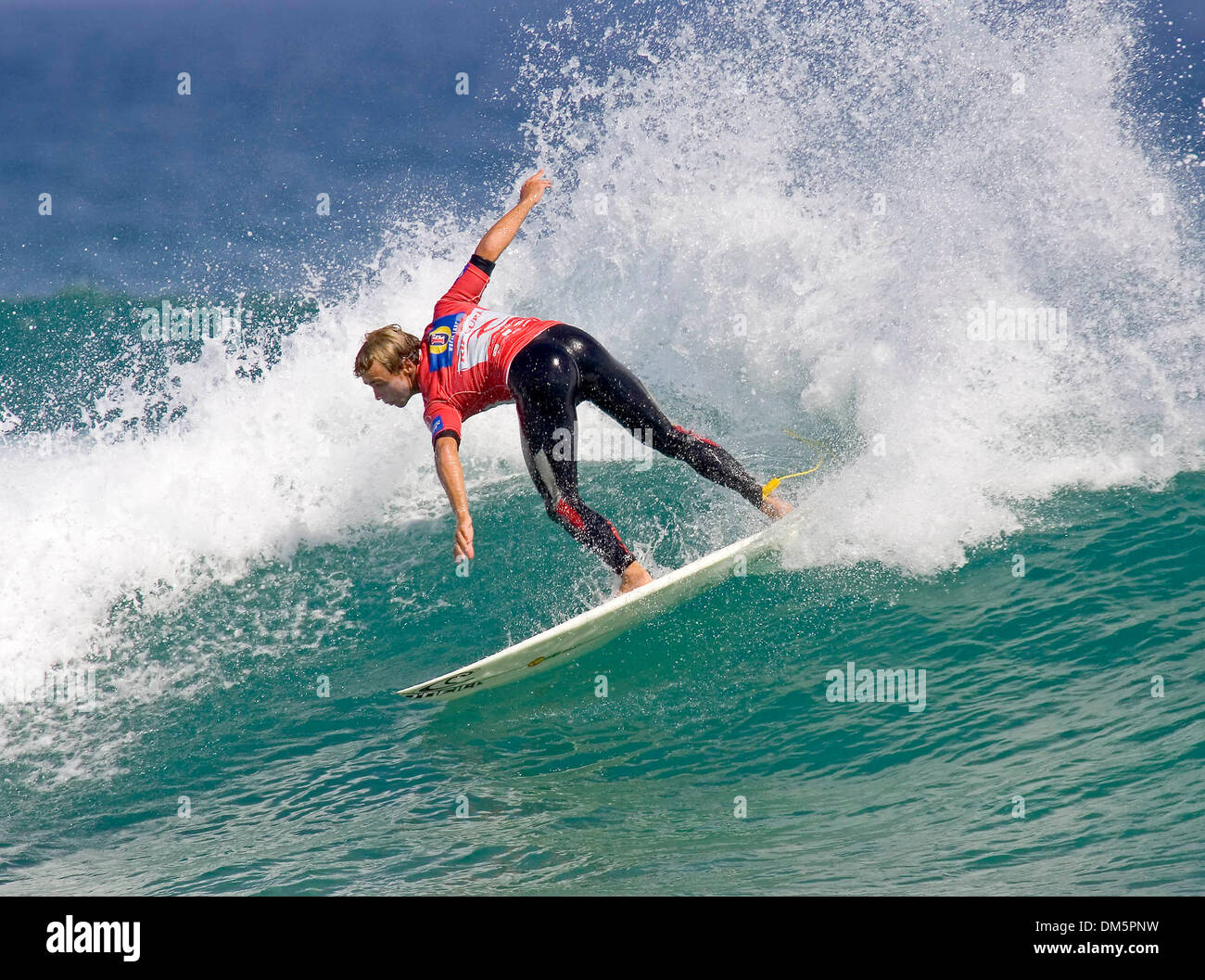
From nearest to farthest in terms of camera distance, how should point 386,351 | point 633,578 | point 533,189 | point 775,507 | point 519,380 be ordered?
point 386,351 → point 519,380 → point 633,578 → point 533,189 → point 775,507

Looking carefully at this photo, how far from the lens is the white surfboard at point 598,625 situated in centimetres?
514

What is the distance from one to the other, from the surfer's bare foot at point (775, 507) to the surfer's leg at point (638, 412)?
116 millimetres

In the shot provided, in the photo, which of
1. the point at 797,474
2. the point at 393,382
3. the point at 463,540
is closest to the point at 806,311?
the point at 797,474

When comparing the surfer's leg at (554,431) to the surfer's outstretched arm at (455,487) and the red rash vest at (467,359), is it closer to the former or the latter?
the red rash vest at (467,359)

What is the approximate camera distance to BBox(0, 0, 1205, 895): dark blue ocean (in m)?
4.18

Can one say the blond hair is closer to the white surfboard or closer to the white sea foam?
the white surfboard

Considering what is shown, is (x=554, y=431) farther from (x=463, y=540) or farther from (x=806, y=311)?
(x=806, y=311)

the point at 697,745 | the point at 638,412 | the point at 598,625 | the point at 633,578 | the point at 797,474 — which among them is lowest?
the point at 697,745

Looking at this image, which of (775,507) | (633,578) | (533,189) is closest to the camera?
(633,578)

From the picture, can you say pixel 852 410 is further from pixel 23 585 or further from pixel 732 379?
pixel 23 585

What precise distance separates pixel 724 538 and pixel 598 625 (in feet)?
4.07

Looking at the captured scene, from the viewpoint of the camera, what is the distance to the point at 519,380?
16.7 feet

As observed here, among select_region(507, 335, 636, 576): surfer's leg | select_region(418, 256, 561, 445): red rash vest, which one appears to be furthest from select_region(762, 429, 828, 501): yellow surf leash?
select_region(418, 256, 561, 445): red rash vest

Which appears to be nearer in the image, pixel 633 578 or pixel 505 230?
pixel 633 578
